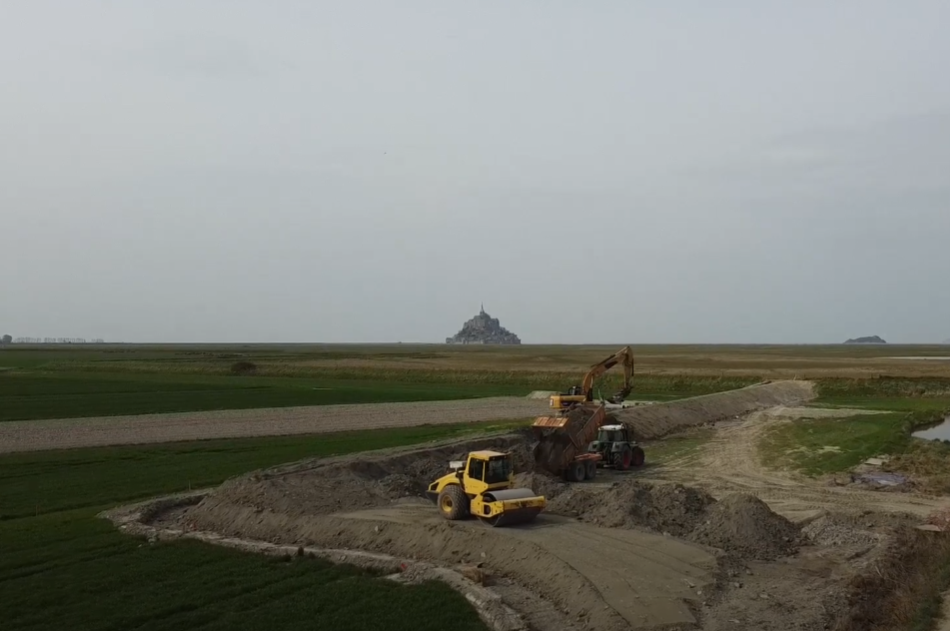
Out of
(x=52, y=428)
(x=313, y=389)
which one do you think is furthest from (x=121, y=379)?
(x=52, y=428)

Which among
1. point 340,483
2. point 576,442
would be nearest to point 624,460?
point 576,442

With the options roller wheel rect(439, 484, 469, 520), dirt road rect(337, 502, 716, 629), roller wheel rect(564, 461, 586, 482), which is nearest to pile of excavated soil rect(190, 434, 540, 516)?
dirt road rect(337, 502, 716, 629)

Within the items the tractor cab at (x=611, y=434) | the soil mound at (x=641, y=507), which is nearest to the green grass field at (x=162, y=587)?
the soil mound at (x=641, y=507)

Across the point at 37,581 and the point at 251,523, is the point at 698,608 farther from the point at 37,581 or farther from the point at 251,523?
the point at 37,581

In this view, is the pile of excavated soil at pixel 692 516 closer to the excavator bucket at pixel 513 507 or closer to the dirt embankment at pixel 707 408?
the excavator bucket at pixel 513 507

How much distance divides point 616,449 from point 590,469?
259 centimetres

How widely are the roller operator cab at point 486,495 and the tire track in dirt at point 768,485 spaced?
9533 millimetres

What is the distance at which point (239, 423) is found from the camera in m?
49.5

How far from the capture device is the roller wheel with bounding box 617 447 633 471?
117 ft

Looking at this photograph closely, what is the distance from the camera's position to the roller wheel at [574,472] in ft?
107

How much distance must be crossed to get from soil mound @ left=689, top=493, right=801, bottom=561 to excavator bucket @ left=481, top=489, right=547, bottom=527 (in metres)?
4.18

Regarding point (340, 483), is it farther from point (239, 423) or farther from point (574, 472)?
point (239, 423)

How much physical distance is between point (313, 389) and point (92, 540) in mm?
58293

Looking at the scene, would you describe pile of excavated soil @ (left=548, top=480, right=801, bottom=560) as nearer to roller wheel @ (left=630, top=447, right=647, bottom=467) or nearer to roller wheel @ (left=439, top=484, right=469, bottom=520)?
roller wheel @ (left=439, top=484, right=469, bottom=520)
